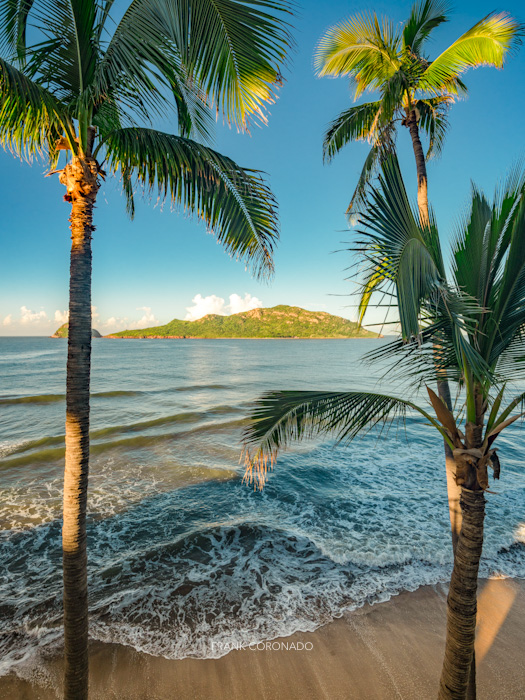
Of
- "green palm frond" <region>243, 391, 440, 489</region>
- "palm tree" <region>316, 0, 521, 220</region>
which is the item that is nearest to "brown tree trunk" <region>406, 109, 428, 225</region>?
"palm tree" <region>316, 0, 521, 220</region>

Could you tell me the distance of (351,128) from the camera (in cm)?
668

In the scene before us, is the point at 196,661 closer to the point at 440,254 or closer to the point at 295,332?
the point at 440,254

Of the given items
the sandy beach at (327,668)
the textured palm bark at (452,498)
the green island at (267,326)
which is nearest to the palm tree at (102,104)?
the sandy beach at (327,668)

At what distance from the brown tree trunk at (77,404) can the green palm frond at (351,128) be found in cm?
531

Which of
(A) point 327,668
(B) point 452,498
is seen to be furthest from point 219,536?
(B) point 452,498

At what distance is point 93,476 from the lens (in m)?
12.0

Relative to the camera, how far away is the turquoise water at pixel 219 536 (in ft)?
19.1

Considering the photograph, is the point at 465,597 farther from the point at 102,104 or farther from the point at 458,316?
the point at 102,104

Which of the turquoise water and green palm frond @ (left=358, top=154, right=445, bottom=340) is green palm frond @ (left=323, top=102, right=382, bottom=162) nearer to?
green palm frond @ (left=358, top=154, right=445, bottom=340)

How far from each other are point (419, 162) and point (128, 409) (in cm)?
2171

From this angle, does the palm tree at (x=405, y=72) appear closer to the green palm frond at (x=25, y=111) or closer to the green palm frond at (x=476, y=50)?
the green palm frond at (x=476, y=50)

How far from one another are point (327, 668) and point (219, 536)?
13.5ft

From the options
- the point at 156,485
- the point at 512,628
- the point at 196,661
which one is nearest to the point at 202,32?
the point at 196,661

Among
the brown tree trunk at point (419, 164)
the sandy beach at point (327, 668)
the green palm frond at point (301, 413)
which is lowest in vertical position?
the sandy beach at point (327, 668)
